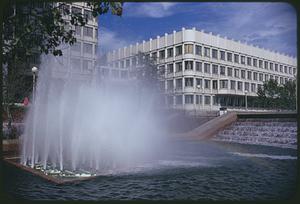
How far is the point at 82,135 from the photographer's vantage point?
14.6 m

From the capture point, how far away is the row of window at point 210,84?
3922 cm

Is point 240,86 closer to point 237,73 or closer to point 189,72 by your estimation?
point 237,73

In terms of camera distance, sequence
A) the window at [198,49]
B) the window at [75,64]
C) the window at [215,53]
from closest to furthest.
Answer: the window at [75,64] < the window at [198,49] < the window at [215,53]

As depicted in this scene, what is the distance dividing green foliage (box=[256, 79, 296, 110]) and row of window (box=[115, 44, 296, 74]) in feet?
7.30

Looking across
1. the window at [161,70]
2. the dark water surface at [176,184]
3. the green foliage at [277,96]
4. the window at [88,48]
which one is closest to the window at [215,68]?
the green foliage at [277,96]

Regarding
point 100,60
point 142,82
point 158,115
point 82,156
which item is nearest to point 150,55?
point 142,82

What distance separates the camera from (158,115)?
87.8ft

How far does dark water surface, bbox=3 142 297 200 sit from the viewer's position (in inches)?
282

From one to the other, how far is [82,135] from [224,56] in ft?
105

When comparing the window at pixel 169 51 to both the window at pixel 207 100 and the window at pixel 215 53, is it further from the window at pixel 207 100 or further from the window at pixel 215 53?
the window at pixel 207 100

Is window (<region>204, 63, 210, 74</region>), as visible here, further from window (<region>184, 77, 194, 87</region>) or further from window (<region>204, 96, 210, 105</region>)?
window (<region>204, 96, 210, 105</region>)

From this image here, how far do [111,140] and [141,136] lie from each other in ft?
14.8

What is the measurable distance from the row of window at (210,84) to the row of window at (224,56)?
9.59 feet

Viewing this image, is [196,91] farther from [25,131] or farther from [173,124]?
[25,131]
